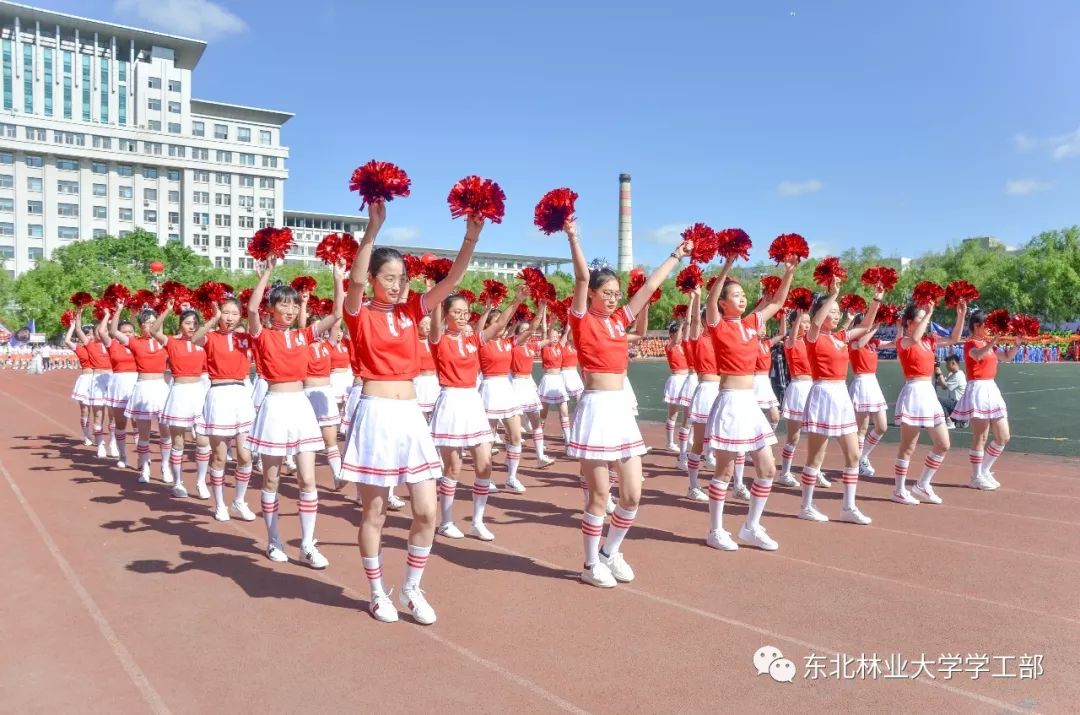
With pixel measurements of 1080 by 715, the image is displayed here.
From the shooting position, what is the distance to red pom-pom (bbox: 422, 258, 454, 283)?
22.0 ft

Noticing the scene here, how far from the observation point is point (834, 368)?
27.6ft

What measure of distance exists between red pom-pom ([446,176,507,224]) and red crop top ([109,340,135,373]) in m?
9.50

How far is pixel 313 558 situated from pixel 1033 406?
69.1ft

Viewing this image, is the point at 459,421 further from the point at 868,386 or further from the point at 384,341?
the point at 868,386

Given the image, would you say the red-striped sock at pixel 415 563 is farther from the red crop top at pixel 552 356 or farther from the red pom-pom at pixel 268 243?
the red crop top at pixel 552 356

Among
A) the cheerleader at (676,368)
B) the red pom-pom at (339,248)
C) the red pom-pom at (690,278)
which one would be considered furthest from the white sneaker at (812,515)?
the red pom-pom at (339,248)

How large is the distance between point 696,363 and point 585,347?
458 cm

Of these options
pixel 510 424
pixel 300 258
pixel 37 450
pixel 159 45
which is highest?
pixel 159 45

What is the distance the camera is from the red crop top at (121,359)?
39.8 feet

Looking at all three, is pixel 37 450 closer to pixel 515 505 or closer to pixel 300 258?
pixel 515 505

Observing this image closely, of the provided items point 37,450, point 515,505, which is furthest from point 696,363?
point 37,450

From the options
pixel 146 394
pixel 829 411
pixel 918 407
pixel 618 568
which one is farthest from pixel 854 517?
pixel 146 394

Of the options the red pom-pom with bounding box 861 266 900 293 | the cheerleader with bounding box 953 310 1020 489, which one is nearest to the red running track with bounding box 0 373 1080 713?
the cheerleader with bounding box 953 310 1020 489

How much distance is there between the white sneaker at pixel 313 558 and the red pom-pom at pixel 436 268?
2.58 m
